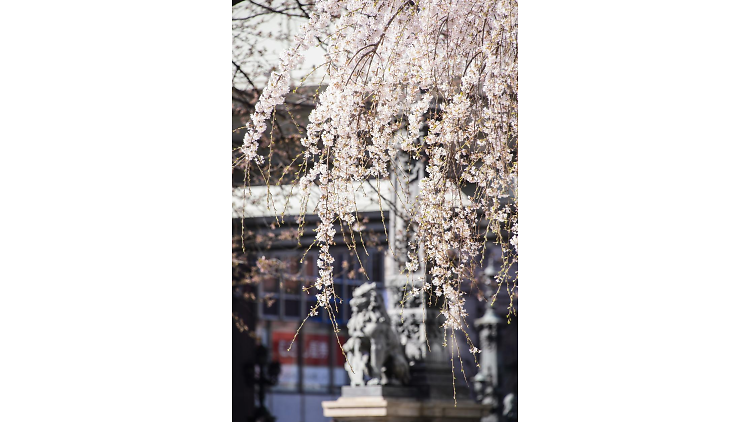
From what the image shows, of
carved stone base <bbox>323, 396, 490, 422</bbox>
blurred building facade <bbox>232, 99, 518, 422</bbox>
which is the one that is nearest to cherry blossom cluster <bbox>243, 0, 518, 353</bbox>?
blurred building facade <bbox>232, 99, 518, 422</bbox>

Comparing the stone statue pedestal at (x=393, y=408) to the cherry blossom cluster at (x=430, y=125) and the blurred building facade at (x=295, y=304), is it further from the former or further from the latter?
the cherry blossom cluster at (x=430, y=125)

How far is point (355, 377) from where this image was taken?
107 inches

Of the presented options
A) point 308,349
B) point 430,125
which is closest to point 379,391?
point 308,349

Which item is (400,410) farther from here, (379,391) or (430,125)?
(430,125)

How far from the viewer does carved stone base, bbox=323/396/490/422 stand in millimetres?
2586

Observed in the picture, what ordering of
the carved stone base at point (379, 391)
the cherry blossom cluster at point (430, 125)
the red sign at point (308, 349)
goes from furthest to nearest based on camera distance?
the red sign at point (308, 349)
the carved stone base at point (379, 391)
the cherry blossom cluster at point (430, 125)

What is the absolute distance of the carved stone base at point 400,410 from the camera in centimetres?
259

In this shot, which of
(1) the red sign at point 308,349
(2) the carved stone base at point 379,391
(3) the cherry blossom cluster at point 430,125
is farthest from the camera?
(1) the red sign at point 308,349

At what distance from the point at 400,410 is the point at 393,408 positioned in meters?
0.02

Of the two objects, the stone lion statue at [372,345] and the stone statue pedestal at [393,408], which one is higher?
the stone lion statue at [372,345]

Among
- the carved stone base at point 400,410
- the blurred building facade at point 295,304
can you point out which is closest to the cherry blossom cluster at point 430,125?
the blurred building facade at point 295,304

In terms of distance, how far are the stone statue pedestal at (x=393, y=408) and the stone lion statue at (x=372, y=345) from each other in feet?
0.13
